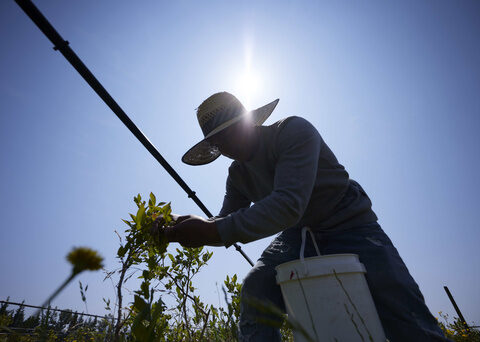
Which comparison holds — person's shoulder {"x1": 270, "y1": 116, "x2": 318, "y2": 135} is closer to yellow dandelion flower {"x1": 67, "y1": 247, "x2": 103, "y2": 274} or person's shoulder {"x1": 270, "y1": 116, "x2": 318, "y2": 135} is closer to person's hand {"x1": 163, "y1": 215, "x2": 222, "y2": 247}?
person's hand {"x1": 163, "y1": 215, "x2": 222, "y2": 247}

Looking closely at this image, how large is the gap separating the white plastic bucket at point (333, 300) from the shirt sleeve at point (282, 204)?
273 mm

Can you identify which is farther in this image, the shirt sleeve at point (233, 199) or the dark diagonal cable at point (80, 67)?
the shirt sleeve at point (233, 199)

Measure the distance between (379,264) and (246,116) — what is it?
144cm

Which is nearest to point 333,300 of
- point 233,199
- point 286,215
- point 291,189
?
point 286,215

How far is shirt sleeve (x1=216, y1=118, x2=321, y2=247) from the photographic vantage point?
1433 millimetres

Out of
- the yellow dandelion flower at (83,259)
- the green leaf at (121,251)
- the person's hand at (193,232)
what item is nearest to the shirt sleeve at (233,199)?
the person's hand at (193,232)

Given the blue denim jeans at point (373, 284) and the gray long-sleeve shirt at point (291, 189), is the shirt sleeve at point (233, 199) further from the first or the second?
the blue denim jeans at point (373, 284)

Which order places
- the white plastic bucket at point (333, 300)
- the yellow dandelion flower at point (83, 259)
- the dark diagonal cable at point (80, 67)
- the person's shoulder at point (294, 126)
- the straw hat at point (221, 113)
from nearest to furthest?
the yellow dandelion flower at point (83, 259)
the dark diagonal cable at point (80, 67)
the white plastic bucket at point (333, 300)
the person's shoulder at point (294, 126)
the straw hat at point (221, 113)

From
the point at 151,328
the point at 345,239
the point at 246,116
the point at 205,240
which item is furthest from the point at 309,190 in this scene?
the point at 151,328

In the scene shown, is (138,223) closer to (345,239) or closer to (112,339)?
(112,339)

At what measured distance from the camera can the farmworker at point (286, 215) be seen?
1.47 meters

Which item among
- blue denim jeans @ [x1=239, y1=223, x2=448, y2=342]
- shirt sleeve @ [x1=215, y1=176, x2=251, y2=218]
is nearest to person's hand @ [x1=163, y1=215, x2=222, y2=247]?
blue denim jeans @ [x1=239, y1=223, x2=448, y2=342]

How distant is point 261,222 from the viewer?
56.6 inches

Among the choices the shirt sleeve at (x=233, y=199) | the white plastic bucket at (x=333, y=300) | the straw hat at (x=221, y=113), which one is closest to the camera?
the white plastic bucket at (x=333, y=300)
